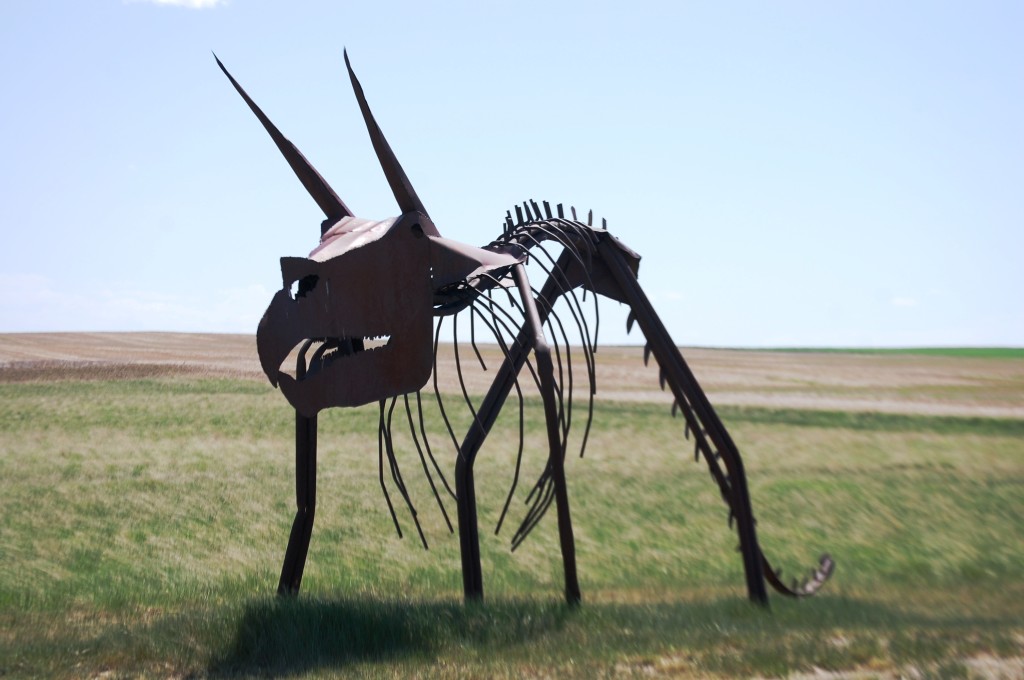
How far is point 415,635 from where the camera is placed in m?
6.78

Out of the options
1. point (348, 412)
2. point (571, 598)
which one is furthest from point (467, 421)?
point (571, 598)

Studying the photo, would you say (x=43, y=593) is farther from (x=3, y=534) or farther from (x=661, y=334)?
(x=661, y=334)

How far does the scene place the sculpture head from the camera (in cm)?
629

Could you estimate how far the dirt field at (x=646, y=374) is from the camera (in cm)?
2036

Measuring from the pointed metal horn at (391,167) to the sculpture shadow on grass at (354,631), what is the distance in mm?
2742

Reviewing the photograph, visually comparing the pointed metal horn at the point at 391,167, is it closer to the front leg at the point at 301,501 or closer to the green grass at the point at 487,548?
the front leg at the point at 301,501

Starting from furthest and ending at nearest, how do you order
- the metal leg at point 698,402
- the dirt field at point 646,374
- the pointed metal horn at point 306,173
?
the dirt field at point 646,374
the metal leg at point 698,402
the pointed metal horn at point 306,173

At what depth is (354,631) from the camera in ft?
22.2

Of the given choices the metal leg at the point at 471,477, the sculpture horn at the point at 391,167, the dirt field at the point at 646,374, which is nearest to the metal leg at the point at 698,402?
the metal leg at the point at 471,477

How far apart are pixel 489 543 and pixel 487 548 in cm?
17

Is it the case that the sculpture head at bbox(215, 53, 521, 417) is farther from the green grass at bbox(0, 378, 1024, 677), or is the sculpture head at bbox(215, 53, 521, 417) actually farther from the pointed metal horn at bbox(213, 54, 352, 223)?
the green grass at bbox(0, 378, 1024, 677)

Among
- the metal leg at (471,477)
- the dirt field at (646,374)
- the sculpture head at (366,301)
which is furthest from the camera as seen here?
the dirt field at (646,374)

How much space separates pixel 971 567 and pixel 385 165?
31.0 feet

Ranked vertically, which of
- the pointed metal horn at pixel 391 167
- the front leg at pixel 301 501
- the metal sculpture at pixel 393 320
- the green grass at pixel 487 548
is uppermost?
the pointed metal horn at pixel 391 167
